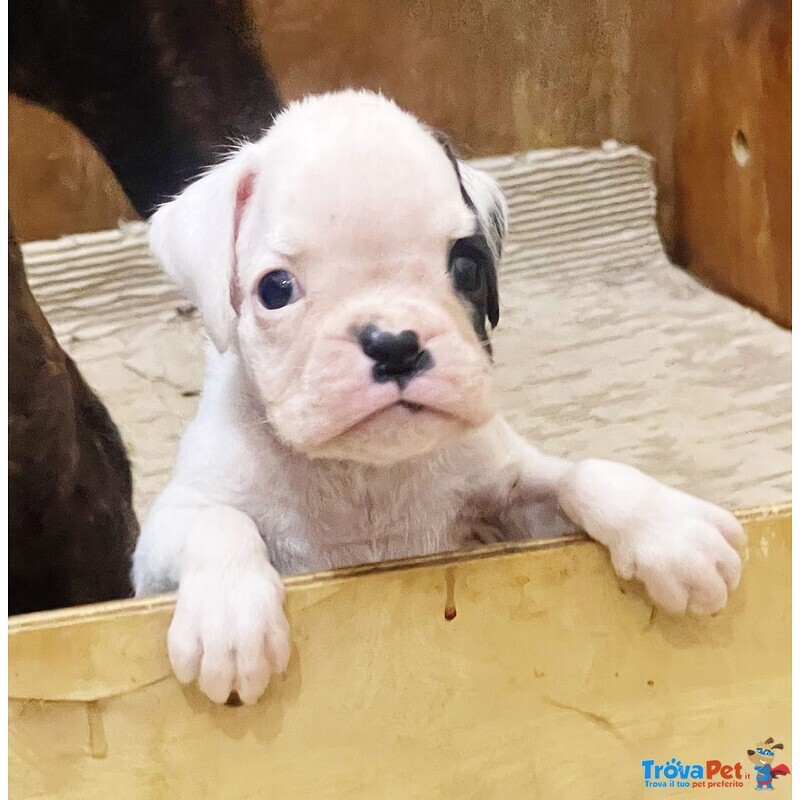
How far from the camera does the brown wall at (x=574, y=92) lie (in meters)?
0.90

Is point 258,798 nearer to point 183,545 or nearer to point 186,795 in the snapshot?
point 186,795

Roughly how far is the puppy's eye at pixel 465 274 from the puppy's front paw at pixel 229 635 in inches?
12.7

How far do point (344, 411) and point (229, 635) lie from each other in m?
0.20

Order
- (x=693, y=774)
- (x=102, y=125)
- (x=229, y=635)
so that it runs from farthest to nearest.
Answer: (x=102, y=125) → (x=693, y=774) → (x=229, y=635)

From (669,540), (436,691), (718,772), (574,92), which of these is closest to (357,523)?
(436,691)

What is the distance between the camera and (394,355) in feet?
2.22

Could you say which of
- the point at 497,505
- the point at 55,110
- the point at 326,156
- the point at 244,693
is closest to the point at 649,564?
the point at 497,505

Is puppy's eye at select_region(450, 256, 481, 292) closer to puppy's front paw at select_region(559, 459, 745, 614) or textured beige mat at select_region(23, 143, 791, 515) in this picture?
textured beige mat at select_region(23, 143, 791, 515)

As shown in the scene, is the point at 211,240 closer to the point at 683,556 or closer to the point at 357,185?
the point at 357,185

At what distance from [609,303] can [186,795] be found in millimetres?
669

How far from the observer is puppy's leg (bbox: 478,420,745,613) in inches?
28.4

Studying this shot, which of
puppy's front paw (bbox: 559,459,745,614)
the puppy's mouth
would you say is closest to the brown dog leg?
the puppy's mouth

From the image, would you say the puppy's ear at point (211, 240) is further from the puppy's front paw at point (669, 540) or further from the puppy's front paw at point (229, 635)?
the puppy's front paw at point (669, 540)

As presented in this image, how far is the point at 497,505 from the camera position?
0.90 metres
